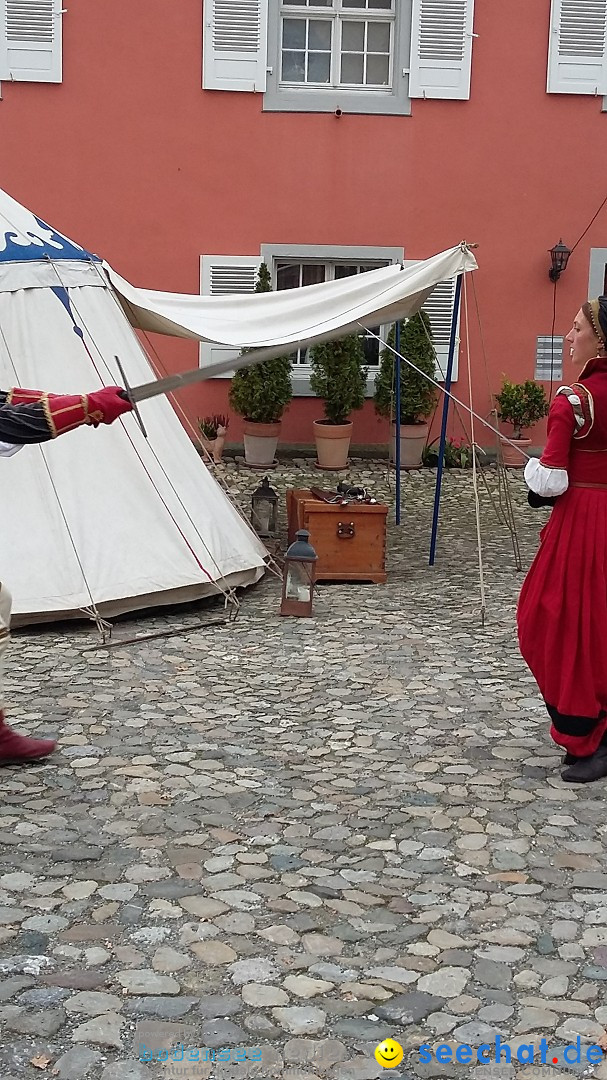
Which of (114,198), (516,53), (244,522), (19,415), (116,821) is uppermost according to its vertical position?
(516,53)

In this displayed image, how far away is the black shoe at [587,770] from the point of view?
3730 mm

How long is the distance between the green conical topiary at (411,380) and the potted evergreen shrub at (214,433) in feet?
4.40

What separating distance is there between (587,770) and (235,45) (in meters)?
7.85

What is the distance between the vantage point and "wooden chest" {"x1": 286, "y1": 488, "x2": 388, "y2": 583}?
6.49 m

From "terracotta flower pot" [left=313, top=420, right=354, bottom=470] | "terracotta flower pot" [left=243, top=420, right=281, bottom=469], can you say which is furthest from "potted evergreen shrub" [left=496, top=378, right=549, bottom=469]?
"terracotta flower pot" [left=243, top=420, right=281, bottom=469]

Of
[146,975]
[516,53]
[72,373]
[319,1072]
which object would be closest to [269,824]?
[146,975]

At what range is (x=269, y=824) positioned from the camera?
3.43m

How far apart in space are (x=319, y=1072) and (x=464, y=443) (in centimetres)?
850

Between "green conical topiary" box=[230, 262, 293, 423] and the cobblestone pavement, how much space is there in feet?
15.1

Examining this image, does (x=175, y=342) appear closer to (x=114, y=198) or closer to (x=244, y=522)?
(x=114, y=198)

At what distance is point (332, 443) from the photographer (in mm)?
9891

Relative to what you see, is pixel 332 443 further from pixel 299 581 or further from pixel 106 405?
pixel 106 405

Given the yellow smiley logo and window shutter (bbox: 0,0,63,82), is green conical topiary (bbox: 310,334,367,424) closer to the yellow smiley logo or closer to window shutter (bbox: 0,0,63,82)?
window shutter (bbox: 0,0,63,82)
